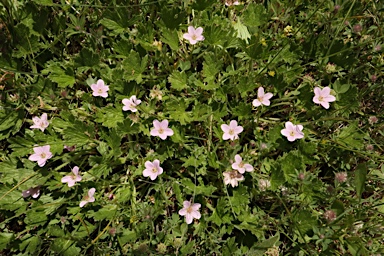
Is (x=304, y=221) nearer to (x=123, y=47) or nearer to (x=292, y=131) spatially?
(x=292, y=131)

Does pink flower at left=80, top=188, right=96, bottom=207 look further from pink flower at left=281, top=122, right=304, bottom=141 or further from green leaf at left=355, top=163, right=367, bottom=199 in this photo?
green leaf at left=355, top=163, right=367, bottom=199

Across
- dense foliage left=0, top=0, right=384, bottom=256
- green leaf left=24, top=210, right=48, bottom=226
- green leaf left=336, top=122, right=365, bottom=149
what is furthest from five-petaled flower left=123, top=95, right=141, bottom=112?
green leaf left=336, top=122, right=365, bottom=149

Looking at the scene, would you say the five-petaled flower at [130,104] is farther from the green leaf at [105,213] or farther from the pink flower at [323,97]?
the pink flower at [323,97]

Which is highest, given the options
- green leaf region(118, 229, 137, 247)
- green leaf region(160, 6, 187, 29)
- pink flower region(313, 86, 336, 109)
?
green leaf region(160, 6, 187, 29)

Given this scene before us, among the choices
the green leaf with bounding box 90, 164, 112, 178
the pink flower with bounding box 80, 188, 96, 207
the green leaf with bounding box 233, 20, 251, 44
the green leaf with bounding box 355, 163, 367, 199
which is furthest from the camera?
the green leaf with bounding box 233, 20, 251, 44

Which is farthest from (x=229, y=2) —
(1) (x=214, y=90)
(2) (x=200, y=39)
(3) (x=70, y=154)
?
(3) (x=70, y=154)

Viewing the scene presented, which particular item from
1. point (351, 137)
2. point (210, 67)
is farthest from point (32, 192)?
point (351, 137)

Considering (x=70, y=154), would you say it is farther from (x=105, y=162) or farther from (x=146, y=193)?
(x=146, y=193)
